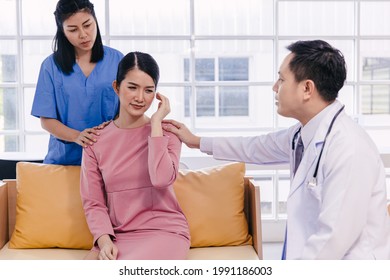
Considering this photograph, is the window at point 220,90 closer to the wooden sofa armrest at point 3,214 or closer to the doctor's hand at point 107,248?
the wooden sofa armrest at point 3,214

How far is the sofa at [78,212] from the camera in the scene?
6.61 feet

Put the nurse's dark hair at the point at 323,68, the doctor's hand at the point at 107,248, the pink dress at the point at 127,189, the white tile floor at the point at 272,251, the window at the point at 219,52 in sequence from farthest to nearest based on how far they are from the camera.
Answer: the window at the point at 219,52
the white tile floor at the point at 272,251
the pink dress at the point at 127,189
the doctor's hand at the point at 107,248
the nurse's dark hair at the point at 323,68

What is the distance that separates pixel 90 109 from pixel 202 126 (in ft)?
5.04

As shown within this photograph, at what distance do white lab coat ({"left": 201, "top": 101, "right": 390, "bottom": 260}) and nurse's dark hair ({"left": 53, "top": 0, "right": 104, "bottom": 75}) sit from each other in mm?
918

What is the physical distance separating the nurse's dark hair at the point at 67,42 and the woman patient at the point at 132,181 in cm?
24

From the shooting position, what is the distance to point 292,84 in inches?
54.6

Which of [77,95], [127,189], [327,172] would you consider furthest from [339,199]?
[77,95]

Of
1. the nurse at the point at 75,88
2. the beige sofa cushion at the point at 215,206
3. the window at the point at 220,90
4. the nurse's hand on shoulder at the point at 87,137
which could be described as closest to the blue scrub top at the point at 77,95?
the nurse at the point at 75,88

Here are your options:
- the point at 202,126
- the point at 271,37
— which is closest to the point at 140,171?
the point at 202,126

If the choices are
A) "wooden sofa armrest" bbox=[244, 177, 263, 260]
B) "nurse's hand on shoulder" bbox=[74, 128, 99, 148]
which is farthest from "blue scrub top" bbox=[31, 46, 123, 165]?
"wooden sofa armrest" bbox=[244, 177, 263, 260]

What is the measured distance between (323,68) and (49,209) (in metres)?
1.17

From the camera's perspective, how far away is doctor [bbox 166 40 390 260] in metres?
1.17

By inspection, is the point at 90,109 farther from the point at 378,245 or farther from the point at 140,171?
the point at 378,245

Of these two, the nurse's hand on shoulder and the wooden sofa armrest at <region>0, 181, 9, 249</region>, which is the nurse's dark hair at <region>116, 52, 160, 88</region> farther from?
the wooden sofa armrest at <region>0, 181, 9, 249</region>
